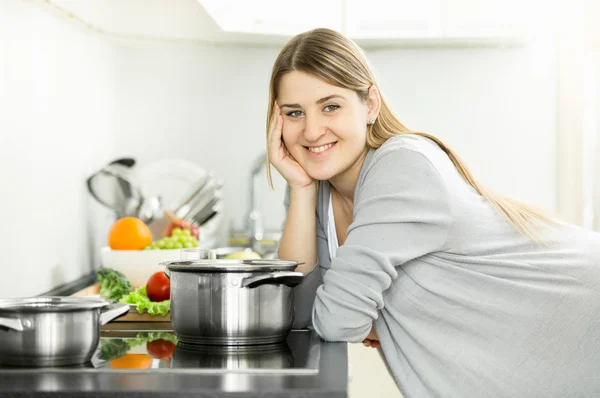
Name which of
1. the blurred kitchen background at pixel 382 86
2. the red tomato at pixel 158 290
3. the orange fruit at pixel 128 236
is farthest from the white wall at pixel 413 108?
the red tomato at pixel 158 290

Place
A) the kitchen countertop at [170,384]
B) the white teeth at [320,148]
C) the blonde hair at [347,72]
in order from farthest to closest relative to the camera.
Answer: the white teeth at [320,148] → the blonde hair at [347,72] → the kitchen countertop at [170,384]

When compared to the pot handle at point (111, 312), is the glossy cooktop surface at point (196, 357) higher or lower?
lower

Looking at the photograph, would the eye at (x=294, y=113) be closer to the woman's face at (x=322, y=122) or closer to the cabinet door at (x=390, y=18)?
the woman's face at (x=322, y=122)

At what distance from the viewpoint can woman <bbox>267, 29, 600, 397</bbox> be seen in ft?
4.67

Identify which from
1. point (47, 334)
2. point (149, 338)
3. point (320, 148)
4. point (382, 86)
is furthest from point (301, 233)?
point (382, 86)

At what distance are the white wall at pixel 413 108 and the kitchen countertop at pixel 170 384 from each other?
235 cm

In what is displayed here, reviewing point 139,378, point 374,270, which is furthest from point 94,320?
point 374,270

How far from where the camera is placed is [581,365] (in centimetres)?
147

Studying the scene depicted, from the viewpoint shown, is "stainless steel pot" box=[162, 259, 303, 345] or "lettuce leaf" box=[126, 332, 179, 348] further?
"lettuce leaf" box=[126, 332, 179, 348]

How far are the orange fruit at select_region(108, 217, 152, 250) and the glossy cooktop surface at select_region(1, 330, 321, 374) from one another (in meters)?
0.95

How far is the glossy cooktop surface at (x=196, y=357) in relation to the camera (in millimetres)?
1124

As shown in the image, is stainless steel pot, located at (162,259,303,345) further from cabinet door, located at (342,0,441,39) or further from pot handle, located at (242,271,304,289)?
cabinet door, located at (342,0,441,39)

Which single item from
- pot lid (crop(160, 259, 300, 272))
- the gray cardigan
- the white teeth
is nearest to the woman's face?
the white teeth

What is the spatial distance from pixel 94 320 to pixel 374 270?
18.5 inches
